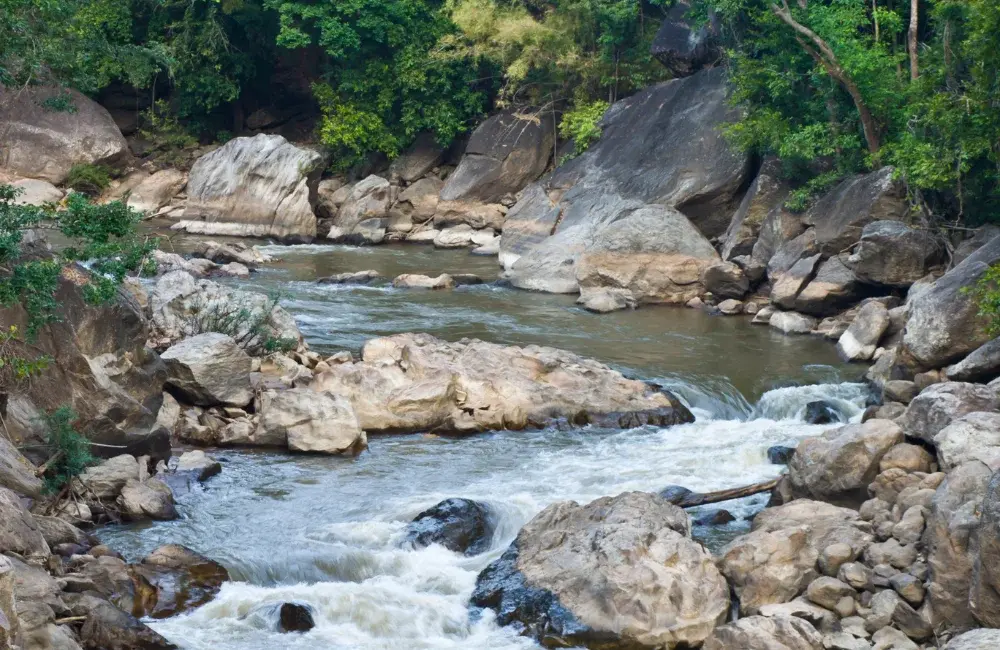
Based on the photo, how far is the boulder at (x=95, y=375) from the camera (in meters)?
11.4

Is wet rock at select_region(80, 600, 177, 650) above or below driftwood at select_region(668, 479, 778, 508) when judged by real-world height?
above

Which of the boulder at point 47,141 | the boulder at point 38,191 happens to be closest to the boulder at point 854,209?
the boulder at point 38,191

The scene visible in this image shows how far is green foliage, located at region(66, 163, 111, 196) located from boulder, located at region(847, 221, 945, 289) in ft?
79.0

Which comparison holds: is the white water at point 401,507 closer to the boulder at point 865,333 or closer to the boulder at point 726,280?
the boulder at point 865,333

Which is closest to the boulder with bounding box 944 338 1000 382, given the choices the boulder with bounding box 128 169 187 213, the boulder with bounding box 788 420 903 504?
the boulder with bounding box 788 420 903 504

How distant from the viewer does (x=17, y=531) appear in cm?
869

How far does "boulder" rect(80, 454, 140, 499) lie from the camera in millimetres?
11016

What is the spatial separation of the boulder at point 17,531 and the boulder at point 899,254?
49.7 feet

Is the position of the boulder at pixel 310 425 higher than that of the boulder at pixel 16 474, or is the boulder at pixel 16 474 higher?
the boulder at pixel 16 474

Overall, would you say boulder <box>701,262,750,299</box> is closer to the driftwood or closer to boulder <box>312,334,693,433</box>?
boulder <box>312,334,693,433</box>

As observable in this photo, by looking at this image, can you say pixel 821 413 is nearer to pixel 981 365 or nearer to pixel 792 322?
pixel 981 365

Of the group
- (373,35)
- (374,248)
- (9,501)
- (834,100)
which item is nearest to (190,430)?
(9,501)

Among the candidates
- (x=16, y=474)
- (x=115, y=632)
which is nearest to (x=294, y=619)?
(x=115, y=632)

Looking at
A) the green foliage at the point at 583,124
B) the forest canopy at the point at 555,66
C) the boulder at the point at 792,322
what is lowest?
the boulder at the point at 792,322
